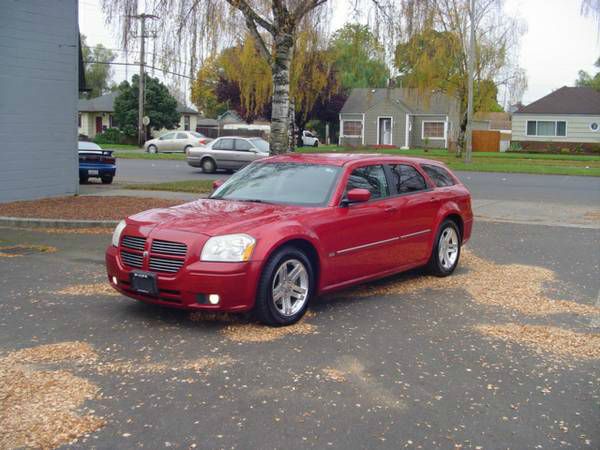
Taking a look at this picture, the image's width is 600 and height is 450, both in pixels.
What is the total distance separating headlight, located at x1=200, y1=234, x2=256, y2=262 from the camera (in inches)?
243

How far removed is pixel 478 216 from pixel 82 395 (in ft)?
39.7

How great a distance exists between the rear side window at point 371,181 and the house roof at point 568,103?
49.8 meters

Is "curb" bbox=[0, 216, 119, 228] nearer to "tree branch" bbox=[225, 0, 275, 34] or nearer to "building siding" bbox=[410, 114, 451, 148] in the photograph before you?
"tree branch" bbox=[225, 0, 275, 34]

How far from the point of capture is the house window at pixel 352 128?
202 feet

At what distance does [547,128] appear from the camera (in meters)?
54.9

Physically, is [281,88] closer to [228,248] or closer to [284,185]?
[284,185]

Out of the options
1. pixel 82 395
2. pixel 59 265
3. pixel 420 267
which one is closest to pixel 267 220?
pixel 82 395

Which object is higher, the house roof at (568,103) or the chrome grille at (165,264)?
the house roof at (568,103)

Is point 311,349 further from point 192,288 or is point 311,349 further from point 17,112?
point 17,112

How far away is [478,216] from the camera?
613 inches

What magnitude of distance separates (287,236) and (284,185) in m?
1.28

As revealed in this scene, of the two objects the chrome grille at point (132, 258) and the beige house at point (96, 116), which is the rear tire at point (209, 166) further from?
the beige house at point (96, 116)

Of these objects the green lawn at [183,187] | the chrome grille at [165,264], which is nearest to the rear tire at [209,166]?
the green lawn at [183,187]

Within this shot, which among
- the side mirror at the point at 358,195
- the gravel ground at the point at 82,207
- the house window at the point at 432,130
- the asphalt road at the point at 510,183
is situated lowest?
the gravel ground at the point at 82,207
